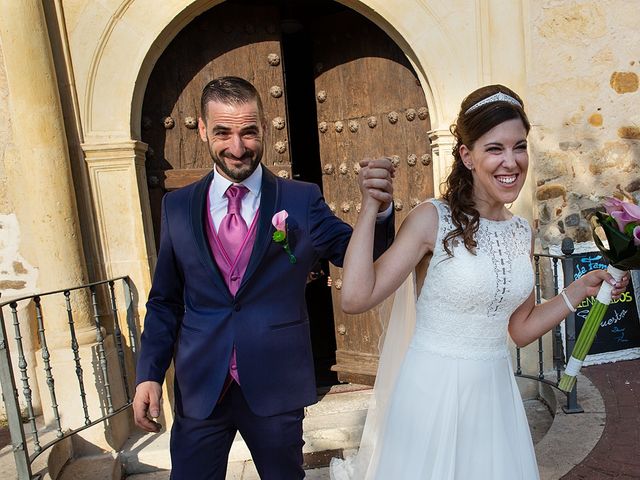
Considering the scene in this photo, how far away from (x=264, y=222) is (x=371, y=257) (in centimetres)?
42

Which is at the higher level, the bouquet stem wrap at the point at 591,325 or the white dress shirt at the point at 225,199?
Result: the white dress shirt at the point at 225,199

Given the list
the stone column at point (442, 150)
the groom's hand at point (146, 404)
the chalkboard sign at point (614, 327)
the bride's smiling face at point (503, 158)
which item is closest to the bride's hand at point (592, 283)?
the bride's smiling face at point (503, 158)

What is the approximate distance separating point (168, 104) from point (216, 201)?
7.29 feet

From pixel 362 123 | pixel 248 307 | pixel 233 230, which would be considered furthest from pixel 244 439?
pixel 362 123

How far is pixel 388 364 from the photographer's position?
205 cm

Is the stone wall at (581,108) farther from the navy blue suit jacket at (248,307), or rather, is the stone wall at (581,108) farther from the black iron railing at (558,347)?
the navy blue suit jacket at (248,307)

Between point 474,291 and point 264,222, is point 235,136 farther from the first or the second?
point 474,291

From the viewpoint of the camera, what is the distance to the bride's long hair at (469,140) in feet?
5.02

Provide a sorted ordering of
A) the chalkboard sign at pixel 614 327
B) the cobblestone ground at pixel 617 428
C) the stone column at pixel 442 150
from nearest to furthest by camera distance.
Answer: the cobblestone ground at pixel 617 428 → the stone column at pixel 442 150 → the chalkboard sign at pixel 614 327

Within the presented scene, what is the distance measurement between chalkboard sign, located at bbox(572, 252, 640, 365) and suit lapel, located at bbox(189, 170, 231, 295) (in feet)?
10.3

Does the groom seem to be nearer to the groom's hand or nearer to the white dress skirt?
the groom's hand

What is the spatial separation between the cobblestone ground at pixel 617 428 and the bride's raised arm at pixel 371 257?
177 centimetres

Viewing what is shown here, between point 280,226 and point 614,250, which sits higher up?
point 280,226

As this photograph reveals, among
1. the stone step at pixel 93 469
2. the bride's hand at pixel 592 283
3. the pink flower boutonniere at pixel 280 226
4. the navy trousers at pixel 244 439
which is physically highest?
the pink flower boutonniere at pixel 280 226
